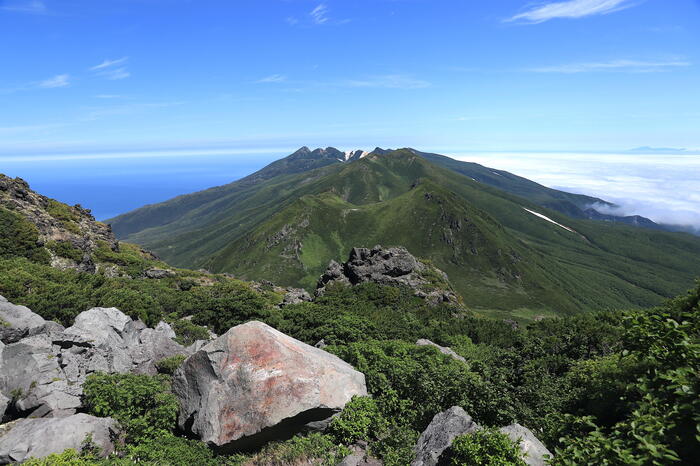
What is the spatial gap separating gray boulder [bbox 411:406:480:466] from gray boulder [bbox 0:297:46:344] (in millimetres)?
31516

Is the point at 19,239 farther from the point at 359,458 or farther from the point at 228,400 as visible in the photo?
the point at 359,458

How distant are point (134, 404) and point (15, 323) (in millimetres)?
18578

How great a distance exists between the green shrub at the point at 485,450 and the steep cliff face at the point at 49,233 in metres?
76.5

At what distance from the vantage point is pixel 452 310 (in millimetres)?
81812

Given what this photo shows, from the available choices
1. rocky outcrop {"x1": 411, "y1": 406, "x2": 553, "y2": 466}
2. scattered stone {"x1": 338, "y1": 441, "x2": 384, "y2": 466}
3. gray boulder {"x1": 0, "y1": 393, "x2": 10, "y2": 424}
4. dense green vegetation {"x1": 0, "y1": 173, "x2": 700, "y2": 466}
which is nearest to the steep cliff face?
dense green vegetation {"x1": 0, "y1": 173, "x2": 700, "y2": 466}

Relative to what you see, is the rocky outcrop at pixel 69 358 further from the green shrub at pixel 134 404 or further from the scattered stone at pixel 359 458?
the scattered stone at pixel 359 458

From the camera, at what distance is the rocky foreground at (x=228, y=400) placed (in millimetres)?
16938

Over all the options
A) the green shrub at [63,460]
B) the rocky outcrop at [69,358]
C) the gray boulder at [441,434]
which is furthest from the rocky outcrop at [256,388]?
the rocky outcrop at [69,358]

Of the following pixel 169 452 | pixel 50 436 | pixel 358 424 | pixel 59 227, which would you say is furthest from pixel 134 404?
pixel 59 227

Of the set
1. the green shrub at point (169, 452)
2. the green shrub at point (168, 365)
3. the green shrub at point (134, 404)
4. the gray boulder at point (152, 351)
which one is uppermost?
the green shrub at point (134, 404)

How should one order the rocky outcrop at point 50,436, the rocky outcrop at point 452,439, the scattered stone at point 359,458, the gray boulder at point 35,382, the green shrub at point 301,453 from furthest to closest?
the gray boulder at point 35,382 < the green shrub at point 301,453 < the scattered stone at point 359,458 < the rocky outcrop at point 50,436 < the rocky outcrop at point 452,439

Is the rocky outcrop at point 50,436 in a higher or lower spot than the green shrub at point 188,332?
higher

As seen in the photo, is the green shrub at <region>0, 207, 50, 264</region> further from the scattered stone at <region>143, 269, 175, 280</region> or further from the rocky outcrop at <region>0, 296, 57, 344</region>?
the rocky outcrop at <region>0, 296, 57, 344</region>

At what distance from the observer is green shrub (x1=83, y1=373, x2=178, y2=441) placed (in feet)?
63.7
